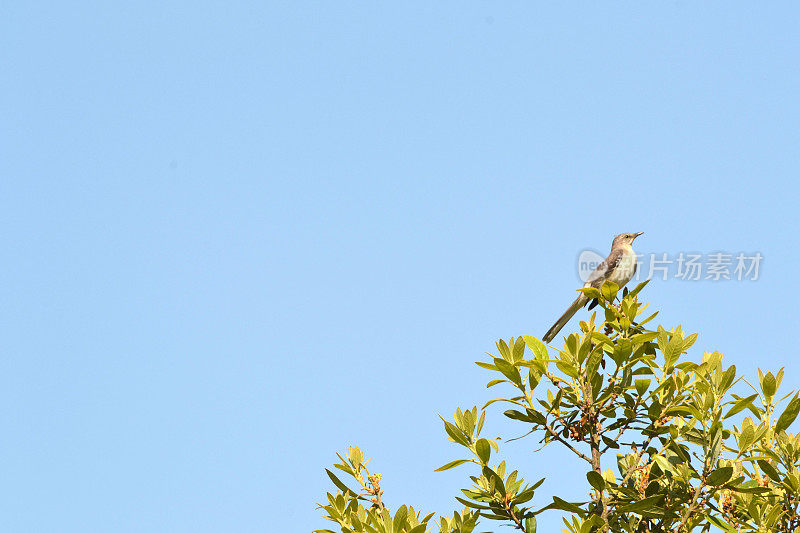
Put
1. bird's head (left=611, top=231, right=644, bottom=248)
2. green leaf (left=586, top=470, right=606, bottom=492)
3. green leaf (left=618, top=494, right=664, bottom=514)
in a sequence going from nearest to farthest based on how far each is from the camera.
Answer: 1. green leaf (left=618, top=494, right=664, bottom=514)
2. green leaf (left=586, top=470, right=606, bottom=492)
3. bird's head (left=611, top=231, right=644, bottom=248)

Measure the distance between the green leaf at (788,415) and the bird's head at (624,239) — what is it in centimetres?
486

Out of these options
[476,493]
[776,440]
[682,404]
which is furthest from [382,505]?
[776,440]

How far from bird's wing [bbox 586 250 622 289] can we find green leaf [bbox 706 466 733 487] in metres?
4.99

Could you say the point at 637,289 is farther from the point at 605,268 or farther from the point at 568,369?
the point at 605,268

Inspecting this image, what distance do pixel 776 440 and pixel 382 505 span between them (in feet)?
8.11

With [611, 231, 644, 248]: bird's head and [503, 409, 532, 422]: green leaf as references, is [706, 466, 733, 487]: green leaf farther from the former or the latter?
[611, 231, 644, 248]: bird's head

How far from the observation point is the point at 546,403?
16.2 ft

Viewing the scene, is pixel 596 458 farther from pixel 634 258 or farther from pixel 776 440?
pixel 634 258

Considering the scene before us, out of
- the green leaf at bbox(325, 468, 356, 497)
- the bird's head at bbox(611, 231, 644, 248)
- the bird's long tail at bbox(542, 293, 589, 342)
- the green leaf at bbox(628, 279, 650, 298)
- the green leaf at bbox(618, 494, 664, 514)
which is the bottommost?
the green leaf at bbox(618, 494, 664, 514)

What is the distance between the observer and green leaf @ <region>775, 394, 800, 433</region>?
488 cm

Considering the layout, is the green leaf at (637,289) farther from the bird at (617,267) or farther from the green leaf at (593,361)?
the bird at (617,267)

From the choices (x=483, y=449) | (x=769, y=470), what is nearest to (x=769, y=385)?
(x=769, y=470)

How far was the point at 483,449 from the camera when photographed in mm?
4699

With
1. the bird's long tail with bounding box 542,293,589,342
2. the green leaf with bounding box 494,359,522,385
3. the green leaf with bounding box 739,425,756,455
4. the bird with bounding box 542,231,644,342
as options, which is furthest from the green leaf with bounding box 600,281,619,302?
the bird with bounding box 542,231,644,342
